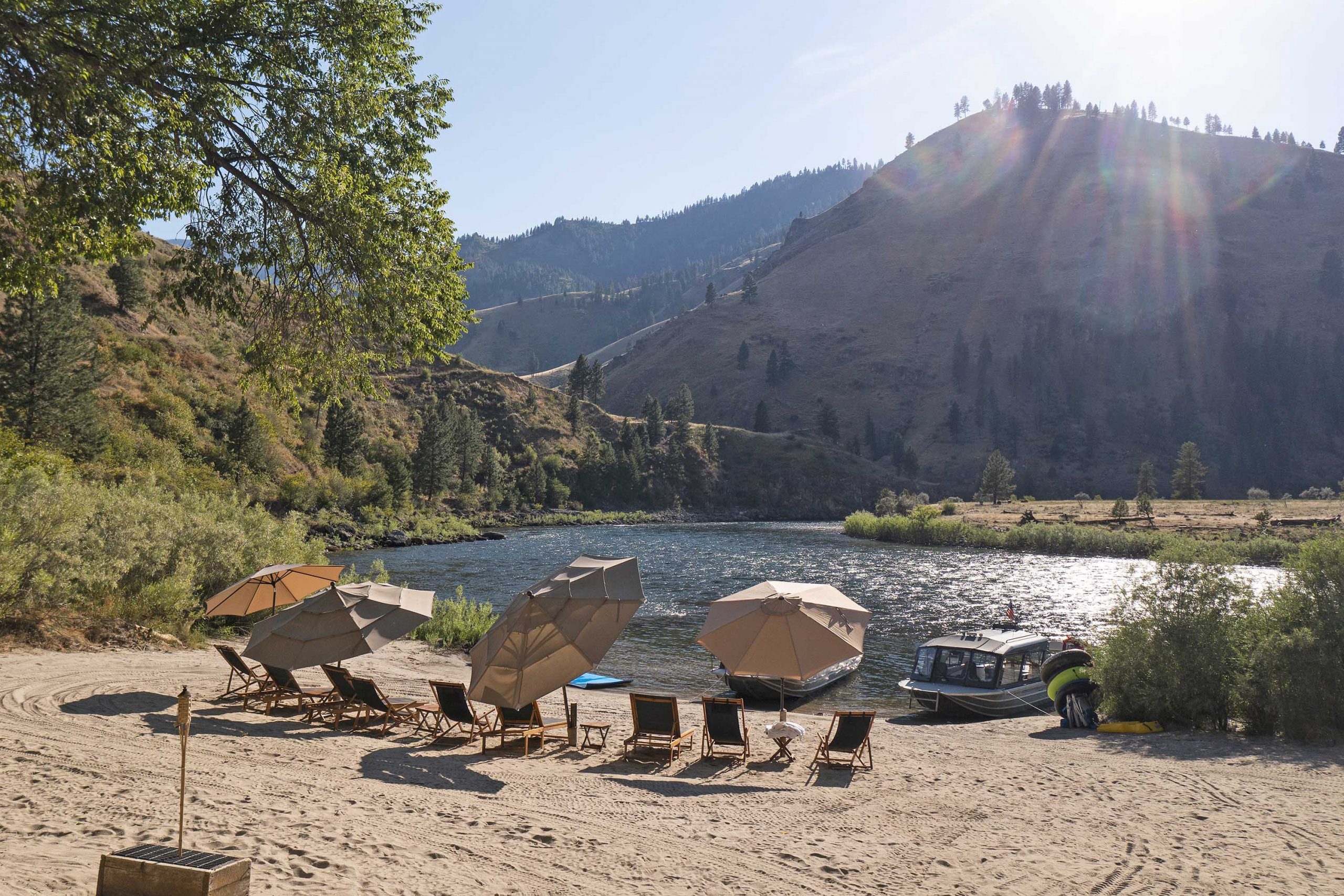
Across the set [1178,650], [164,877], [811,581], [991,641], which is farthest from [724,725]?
[811,581]

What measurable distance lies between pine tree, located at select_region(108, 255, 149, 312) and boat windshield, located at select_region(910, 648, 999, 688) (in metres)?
63.7

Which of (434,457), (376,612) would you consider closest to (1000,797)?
(376,612)

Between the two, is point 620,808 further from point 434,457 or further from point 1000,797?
point 434,457

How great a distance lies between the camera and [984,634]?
1967 centimetres

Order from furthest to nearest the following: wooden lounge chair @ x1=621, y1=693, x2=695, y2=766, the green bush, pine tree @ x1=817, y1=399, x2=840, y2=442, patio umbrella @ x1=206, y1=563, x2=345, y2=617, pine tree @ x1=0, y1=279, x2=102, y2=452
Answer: pine tree @ x1=817, y1=399, x2=840, y2=442
pine tree @ x1=0, y1=279, x2=102, y2=452
the green bush
patio umbrella @ x1=206, y1=563, x2=345, y2=617
wooden lounge chair @ x1=621, y1=693, x2=695, y2=766

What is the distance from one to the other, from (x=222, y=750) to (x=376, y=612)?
3.38 metres

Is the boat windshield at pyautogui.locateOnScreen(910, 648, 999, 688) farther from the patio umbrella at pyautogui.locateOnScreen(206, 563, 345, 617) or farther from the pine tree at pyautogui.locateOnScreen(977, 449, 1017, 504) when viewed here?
the pine tree at pyautogui.locateOnScreen(977, 449, 1017, 504)

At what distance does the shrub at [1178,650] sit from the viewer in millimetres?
13266

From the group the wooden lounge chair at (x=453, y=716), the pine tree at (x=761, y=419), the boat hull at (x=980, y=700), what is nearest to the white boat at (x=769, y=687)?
the boat hull at (x=980, y=700)

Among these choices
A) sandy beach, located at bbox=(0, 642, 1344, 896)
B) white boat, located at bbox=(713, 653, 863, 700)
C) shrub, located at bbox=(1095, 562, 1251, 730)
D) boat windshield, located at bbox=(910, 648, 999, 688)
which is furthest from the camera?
white boat, located at bbox=(713, 653, 863, 700)

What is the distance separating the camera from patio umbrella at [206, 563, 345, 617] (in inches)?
608

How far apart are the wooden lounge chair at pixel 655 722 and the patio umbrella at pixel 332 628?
3745mm

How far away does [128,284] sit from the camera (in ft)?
193

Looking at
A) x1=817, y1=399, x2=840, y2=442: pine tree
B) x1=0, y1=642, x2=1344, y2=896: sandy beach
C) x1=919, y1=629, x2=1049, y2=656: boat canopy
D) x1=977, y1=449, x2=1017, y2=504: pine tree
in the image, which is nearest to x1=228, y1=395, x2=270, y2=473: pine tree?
x1=0, y1=642, x2=1344, y2=896: sandy beach
